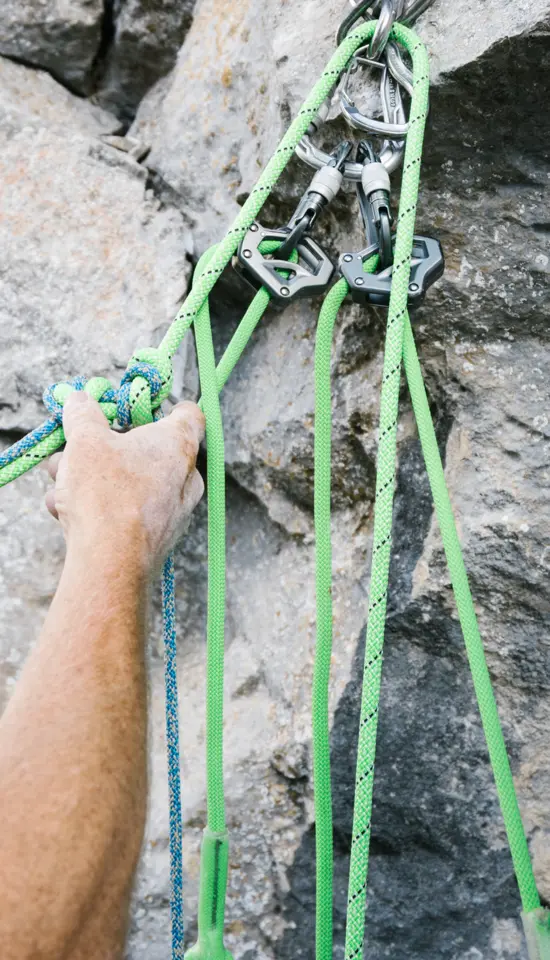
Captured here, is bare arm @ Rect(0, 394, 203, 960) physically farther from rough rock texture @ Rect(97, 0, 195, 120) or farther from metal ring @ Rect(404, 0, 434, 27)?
rough rock texture @ Rect(97, 0, 195, 120)

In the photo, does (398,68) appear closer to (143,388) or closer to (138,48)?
(143,388)

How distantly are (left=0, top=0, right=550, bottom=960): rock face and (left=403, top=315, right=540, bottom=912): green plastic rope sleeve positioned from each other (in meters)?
0.18

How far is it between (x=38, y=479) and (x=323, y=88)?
0.72m

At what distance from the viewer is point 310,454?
50.8 inches

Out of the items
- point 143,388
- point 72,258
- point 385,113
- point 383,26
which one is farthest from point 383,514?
point 72,258

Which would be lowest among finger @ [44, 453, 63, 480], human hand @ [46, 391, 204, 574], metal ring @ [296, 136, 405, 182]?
human hand @ [46, 391, 204, 574]

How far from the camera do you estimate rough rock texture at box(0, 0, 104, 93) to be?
5.08 ft

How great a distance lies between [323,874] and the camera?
3.35 feet

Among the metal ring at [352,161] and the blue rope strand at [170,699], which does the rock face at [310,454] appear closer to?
the metal ring at [352,161]

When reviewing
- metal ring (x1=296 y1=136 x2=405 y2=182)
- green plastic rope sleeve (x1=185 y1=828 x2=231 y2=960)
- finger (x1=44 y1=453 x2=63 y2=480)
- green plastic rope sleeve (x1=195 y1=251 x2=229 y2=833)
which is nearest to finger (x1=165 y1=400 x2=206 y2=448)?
green plastic rope sleeve (x1=195 y1=251 x2=229 y2=833)

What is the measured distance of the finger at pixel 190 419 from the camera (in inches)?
37.4

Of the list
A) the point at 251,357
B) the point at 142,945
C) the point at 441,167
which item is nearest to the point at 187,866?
the point at 142,945

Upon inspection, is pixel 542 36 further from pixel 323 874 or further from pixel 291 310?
pixel 323 874

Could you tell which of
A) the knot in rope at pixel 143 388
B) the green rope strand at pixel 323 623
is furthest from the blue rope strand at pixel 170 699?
the green rope strand at pixel 323 623
